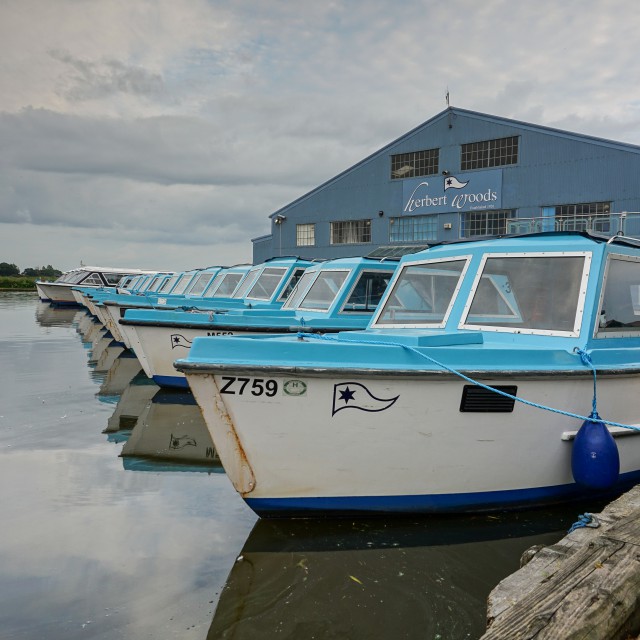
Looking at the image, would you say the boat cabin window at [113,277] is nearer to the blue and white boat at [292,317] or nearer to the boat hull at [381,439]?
the blue and white boat at [292,317]

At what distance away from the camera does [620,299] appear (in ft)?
19.6

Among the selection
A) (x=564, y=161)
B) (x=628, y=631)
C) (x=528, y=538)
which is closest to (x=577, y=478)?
(x=528, y=538)

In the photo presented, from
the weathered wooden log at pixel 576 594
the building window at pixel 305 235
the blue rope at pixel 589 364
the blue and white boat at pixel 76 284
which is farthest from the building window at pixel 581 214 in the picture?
the blue and white boat at pixel 76 284

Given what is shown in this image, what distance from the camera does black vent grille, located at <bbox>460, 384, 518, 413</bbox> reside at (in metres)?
5.05

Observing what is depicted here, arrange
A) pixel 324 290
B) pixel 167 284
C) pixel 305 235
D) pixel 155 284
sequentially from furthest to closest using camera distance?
pixel 305 235
pixel 155 284
pixel 167 284
pixel 324 290

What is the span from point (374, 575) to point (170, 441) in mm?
4547

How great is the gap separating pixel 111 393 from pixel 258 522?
7.08m

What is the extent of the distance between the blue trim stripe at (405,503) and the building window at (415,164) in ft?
85.6

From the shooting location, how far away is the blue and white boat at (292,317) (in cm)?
1013

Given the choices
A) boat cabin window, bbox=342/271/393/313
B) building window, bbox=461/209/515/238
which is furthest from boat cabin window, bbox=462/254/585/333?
building window, bbox=461/209/515/238

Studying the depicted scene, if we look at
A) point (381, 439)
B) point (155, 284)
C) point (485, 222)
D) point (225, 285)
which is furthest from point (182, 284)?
point (381, 439)

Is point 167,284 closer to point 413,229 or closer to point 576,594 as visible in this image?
point 413,229

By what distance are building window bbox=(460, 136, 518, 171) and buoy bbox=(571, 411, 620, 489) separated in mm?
24285

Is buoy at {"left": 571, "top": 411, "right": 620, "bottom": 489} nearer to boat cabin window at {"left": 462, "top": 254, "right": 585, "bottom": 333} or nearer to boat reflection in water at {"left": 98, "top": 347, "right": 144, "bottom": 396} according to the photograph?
boat cabin window at {"left": 462, "top": 254, "right": 585, "bottom": 333}
